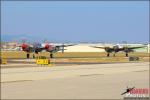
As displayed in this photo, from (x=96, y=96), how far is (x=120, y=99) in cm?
142

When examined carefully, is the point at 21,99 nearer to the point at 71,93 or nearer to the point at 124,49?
the point at 71,93

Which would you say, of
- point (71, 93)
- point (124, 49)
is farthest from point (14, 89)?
point (124, 49)

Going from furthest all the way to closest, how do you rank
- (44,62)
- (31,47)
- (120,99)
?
(31,47), (44,62), (120,99)

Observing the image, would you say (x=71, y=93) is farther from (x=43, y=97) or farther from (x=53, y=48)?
(x=53, y=48)

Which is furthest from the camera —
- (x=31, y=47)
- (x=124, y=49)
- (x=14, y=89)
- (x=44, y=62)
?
(x=124, y=49)

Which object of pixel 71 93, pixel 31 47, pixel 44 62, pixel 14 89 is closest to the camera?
pixel 71 93

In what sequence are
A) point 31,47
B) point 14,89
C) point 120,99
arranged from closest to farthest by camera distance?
point 120,99 → point 14,89 → point 31,47

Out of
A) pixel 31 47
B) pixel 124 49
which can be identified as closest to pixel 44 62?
pixel 31 47

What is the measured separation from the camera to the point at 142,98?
17.9 metres

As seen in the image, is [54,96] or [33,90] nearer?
[54,96]

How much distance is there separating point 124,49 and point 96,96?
9578 centimetres

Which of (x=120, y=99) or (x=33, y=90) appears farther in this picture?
(x=33, y=90)

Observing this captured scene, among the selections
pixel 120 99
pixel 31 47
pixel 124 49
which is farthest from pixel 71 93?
pixel 124 49

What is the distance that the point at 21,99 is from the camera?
19.0 meters
